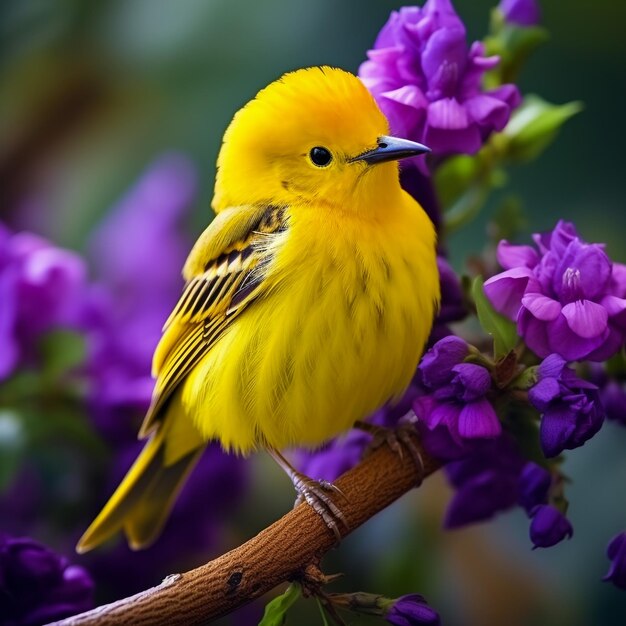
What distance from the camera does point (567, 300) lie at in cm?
94

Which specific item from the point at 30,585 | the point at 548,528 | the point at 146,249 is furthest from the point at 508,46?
the point at 146,249

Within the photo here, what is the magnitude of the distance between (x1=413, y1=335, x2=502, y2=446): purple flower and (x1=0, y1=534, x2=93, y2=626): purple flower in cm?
40

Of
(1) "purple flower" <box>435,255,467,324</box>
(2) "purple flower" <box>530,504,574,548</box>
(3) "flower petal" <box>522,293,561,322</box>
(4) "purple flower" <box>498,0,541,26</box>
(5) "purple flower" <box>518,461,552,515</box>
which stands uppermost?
(4) "purple flower" <box>498,0,541,26</box>

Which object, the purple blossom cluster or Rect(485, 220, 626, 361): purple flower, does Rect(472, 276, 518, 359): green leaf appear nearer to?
Rect(485, 220, 626, 361): purple flower

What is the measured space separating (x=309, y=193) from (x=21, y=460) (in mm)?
562

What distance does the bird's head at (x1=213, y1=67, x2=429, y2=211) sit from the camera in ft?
3.59

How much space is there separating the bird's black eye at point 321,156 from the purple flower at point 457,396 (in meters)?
0.31

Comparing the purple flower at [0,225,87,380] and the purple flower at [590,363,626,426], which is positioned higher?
the purple flower at [0,225,87,380]

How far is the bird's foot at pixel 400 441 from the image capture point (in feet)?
3.28

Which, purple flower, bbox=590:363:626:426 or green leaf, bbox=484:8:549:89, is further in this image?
green leaf, bbox=484:8:549:89

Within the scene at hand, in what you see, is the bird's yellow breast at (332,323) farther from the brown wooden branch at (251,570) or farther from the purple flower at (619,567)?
the purple flower at (619,567)

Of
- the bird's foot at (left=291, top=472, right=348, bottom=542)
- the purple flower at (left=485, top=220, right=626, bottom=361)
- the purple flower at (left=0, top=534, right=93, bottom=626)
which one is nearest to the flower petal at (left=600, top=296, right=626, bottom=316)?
the purple flower at (left=485, top=220, right=626, bottom=361)

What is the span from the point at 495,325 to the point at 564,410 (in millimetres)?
120

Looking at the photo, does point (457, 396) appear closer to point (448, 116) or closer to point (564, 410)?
point (564, 410)
